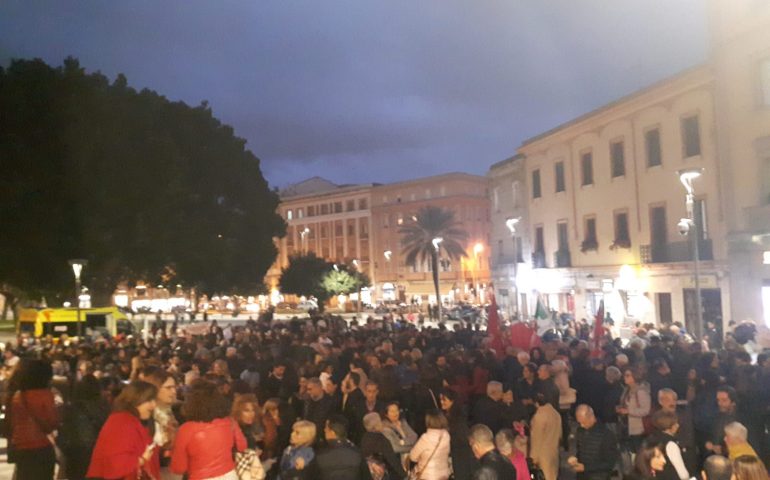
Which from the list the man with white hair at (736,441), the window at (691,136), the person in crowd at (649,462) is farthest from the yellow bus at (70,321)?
the man with white hair at (736,441)

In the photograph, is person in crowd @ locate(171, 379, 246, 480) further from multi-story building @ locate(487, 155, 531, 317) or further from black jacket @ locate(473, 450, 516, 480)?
multi-story building @ locate(487, 155, 531, 317)

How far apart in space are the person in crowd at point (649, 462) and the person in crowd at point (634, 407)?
285 centimetres

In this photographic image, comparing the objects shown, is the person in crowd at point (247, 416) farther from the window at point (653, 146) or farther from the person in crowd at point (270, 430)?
the window at point (653, 146)

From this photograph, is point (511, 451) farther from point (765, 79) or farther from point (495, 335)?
point (765, 79)

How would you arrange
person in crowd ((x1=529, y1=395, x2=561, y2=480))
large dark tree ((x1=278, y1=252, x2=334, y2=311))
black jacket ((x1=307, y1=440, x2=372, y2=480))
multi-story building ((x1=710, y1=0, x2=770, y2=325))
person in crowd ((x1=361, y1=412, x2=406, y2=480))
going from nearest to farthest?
black jacket ((x1=307, y1=440, x2=372, y2=480)) < person in crowd ((x1=361, y1=412, x2=406, y2=480)) < person in crowd ((x1=529, y1=395, x2=561, y2=480)) < multi-story building ((x1=710, y1=0, x2=770, y2=325)) < large dark tree ((x1=278, y1=252, x2=334, y2=311))

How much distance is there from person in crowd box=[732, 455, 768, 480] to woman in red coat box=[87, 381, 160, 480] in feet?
15.1

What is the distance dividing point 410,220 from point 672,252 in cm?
5187

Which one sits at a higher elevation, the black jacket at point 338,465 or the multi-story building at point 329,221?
the multi-story building at point 329,221

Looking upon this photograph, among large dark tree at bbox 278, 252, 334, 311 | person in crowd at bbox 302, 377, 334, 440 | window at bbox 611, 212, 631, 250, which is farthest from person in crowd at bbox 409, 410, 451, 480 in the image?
large dark tree at bbox 278, 252, 334, 311

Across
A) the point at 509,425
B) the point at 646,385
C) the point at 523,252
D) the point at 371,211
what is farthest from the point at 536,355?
the point at 371,211

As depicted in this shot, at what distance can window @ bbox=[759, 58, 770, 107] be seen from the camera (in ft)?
81.1

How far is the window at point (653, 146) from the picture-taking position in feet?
102

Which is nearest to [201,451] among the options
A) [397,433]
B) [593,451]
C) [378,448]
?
[378,448]

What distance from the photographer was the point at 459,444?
322 inches
